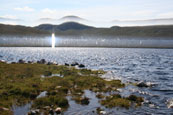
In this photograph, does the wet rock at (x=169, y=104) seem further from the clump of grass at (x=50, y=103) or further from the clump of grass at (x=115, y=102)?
the clump of grass at (x=50, y=103)

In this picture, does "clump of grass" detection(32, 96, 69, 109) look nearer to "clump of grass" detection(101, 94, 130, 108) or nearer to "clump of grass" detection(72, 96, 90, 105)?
"clump of grass" detection(72, 96, 90, 105)

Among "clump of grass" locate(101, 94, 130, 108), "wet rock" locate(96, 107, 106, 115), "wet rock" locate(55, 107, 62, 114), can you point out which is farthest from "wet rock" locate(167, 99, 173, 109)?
"wet rock" locate(55, 107, 62, 114)

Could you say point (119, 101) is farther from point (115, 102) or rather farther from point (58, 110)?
point (58, 110)

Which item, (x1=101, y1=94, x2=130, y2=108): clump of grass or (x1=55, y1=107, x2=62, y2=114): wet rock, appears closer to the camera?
(x1=55, y1=107, x2=62, y2=114): wet rock

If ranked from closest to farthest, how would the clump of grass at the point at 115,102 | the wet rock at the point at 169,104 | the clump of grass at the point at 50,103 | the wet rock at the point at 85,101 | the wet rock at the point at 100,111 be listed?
1. the wet rock at the point at 100,111
2. the clump of grass at the point at 50,103
3. the clump of grass at the point at 115,102
4. the wet rock at the point at 169,104
5. the wet rock at the point at 85,101

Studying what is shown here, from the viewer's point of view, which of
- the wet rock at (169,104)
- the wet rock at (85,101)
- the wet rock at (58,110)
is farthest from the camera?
the wet rock at (85,101)

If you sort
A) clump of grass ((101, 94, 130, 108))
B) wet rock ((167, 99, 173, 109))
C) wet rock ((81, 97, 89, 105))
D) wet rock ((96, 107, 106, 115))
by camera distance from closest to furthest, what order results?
wet rock ((96, 107, 106, 115)), clump of grass ((101, 94, 130, 108)), wet rock ((167, 99, 173, 109)), wet rock ((81, 97, 89, 105))

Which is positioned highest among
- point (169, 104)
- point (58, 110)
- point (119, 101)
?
point (58, 110)

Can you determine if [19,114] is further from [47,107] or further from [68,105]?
[68,105]

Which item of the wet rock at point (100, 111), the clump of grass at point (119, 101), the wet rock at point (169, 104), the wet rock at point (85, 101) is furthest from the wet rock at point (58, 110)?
the wet rock at point (169, 104)

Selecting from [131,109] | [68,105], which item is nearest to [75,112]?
[68,105]

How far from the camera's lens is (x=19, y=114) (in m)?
21.0

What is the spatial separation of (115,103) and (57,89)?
9.67 m

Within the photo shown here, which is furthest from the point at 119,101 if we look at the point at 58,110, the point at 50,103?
the point at 50,103
